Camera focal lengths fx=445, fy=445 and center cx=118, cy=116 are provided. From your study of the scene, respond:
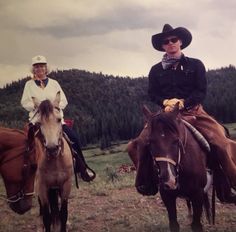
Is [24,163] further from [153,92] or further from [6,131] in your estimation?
[153,92]

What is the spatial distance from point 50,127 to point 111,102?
9038cm

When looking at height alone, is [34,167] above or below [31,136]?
below

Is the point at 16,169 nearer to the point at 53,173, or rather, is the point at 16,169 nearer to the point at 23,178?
the point at 23,178

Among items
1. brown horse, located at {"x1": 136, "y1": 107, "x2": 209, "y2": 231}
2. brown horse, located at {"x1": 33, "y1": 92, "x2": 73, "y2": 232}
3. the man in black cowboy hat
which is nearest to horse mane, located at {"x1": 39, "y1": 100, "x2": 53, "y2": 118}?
brown horse, located at {"x1": 33, "y1": 92, "x2": 73, "y2": 232}

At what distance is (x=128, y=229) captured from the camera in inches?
331

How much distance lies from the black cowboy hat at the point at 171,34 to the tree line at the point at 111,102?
123 ft

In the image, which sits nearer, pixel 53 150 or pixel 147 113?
pixel 147 113

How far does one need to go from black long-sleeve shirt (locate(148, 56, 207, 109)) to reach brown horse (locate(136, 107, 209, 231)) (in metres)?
0.88

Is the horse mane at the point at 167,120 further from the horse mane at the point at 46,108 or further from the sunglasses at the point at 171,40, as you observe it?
the horse mane at the point at 46,108

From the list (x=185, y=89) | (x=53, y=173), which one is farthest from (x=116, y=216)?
(x=185, y=89)

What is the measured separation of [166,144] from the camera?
19.1 feet

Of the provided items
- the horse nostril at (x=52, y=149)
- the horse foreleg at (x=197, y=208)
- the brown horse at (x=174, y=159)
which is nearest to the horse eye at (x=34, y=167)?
the horse nostril at (x=52, y=149)

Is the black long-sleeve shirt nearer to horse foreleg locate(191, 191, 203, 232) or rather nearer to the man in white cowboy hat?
horse foreleg locate(191, 191, 203, 232)

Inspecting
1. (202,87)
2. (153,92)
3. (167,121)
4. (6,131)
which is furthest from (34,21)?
(167,121)
